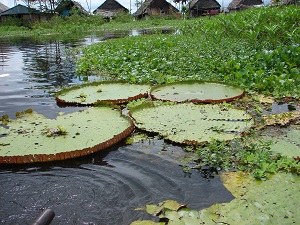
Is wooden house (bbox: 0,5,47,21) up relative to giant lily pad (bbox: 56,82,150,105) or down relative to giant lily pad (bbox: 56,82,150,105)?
up

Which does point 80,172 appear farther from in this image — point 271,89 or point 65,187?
point 271,89

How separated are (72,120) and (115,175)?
1217 millimetres

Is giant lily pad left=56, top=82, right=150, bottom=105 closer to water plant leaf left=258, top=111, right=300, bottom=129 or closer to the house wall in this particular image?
water plant leaf left=258, top=111, right=300, bottom=129

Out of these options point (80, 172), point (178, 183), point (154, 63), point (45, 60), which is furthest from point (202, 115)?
point (45, 60)

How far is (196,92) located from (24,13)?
1346 inches

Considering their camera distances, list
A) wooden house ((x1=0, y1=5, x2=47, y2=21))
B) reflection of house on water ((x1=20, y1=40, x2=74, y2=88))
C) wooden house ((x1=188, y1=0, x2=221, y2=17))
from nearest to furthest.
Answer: reflection of house on water ((x1=20, y1=40, x2=74, y2=88)) < wooden house ((x1=0, y1=5, x2=47, y2=21)) < wooden house ((x1=188, y1=0, x2=221, y2=17))

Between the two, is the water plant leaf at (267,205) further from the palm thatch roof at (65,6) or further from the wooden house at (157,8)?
the wooden house at (157,8)

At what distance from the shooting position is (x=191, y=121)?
3387 millimetres

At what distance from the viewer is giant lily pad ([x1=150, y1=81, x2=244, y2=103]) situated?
417 cm

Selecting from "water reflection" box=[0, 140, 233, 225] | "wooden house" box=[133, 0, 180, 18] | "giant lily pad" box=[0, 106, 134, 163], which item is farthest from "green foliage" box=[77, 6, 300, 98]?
"wooden house" box=[133, 0, 180, 18]

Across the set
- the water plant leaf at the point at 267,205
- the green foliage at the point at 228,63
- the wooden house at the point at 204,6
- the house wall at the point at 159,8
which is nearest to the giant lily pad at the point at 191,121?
the water plant leaf at the point at 267,205

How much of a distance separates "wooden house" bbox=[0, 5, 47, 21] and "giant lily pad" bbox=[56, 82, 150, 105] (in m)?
32.0

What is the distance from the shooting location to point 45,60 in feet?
30.3

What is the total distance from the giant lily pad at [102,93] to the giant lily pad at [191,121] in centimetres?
61
